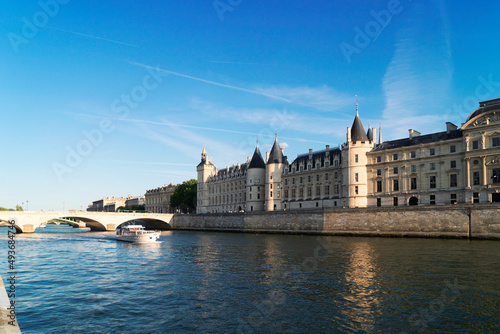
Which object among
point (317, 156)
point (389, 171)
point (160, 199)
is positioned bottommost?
point (160, 199)

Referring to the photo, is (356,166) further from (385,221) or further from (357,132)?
(385,221)

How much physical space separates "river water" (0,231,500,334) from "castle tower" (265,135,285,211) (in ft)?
181

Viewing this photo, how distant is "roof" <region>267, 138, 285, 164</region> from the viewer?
3639 inches

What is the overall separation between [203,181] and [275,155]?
38317mm

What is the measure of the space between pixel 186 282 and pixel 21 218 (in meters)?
61.9

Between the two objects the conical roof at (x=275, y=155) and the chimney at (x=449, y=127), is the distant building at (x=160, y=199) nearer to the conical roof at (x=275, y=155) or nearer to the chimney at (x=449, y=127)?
the conical roof at (x=275, y=155)

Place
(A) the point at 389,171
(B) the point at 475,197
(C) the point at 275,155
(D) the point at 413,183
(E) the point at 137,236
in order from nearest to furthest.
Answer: (E) the point at 137,236 < (B) the point at 475,197 < (D) the point at 413,183 < (A) the point at 389,171 < (C) the point at 275,155

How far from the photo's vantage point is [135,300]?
19969mm

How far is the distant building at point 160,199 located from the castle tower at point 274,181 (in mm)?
67314

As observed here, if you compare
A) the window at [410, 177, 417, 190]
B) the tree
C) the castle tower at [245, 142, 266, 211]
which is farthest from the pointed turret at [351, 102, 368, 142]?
the tree

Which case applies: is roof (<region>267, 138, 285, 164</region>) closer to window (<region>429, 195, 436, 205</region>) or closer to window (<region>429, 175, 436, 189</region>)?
window (<region>429, 175, 436, 189</region>)

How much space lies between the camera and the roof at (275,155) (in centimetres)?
9244

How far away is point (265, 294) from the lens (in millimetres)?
20906

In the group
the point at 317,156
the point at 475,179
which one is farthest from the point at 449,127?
the point at 317,156
